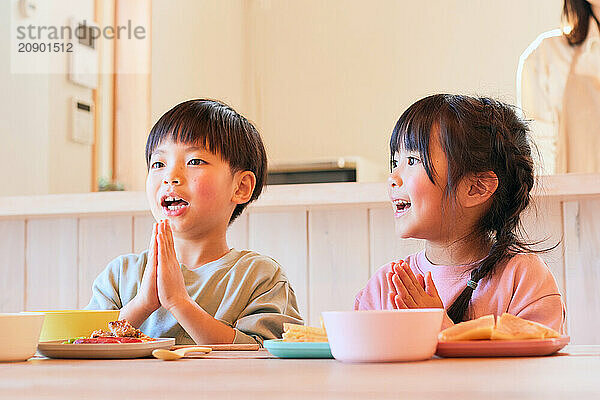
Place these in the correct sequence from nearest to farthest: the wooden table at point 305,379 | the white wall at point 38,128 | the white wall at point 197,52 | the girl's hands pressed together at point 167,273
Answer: the wooden table at point 305,379
the girl's hands pressed together at point 167,273
the white wall at point 38,128
the white wall at point 197,52

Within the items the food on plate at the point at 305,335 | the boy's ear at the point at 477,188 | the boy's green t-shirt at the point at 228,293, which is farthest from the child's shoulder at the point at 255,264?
the food on plate at the point at 305,335

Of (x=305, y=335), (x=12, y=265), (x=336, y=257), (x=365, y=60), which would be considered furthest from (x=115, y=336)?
(x=365, y=60)

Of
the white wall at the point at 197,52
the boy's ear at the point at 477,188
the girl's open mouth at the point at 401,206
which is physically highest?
the white wall at the point at 197,52

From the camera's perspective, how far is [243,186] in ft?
4.68

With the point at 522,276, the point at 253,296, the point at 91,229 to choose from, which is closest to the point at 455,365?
the point at 522,276

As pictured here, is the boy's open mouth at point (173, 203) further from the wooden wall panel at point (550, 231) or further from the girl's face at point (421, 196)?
the wooden wall panel at point (550, 231)

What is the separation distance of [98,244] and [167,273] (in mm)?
815

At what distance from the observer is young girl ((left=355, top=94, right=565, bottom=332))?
3.93 ft

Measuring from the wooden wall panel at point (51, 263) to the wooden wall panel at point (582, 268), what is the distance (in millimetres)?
1099

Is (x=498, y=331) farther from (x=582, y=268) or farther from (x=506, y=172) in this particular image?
(x=582, y=268)

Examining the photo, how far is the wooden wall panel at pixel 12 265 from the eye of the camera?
1898 mm

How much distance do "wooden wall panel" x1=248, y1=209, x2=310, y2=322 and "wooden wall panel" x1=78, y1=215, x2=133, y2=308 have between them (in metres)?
0.31

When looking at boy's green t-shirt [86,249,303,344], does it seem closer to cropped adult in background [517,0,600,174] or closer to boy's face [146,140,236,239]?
boy's face [146,140,236,239]

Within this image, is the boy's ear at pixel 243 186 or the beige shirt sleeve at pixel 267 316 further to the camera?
the boy's ear at pixel 243 186
